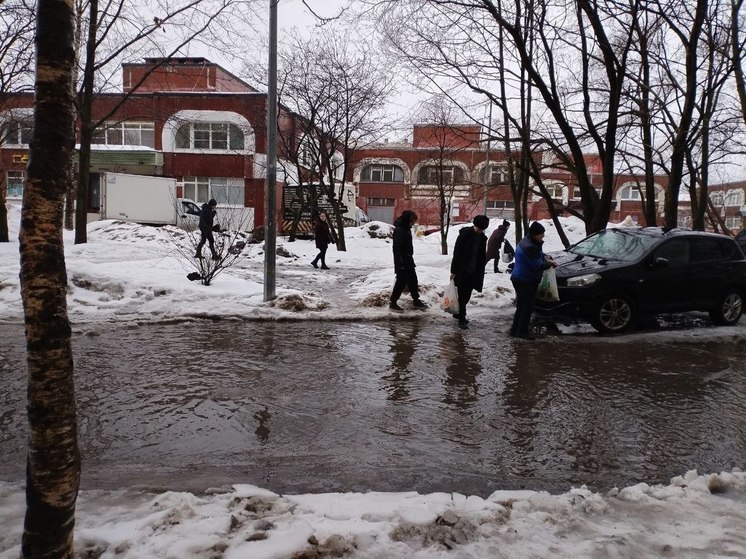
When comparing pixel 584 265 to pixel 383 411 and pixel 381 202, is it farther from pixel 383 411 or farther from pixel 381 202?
pixel 381 202

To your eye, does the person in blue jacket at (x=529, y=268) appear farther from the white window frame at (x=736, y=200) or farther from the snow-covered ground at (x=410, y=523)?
the white window frame at (x=736, y=200)

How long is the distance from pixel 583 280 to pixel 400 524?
6.33 metres

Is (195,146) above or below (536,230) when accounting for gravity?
above

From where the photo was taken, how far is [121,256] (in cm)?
1662

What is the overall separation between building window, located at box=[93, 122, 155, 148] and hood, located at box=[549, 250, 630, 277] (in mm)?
30607

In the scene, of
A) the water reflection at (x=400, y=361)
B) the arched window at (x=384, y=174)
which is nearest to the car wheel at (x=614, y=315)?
the water reflection at (x=400, y=361)

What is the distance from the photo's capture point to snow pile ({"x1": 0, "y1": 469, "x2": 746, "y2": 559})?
2605mm

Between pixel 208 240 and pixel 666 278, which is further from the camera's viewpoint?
pixel 208 240

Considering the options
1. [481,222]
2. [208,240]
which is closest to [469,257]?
[481,222]

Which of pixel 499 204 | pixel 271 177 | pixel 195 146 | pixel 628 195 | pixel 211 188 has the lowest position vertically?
pixel 271 177

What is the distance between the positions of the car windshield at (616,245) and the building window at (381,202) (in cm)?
3882

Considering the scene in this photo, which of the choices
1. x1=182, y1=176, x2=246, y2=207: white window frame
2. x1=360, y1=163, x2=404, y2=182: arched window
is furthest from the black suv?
x1=360, y1=163, x2=404, y2=182: arched window

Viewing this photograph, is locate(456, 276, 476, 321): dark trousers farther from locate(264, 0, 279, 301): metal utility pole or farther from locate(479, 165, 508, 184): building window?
locate(479, 165, 508, 184): building window

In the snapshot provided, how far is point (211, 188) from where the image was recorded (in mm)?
32438
